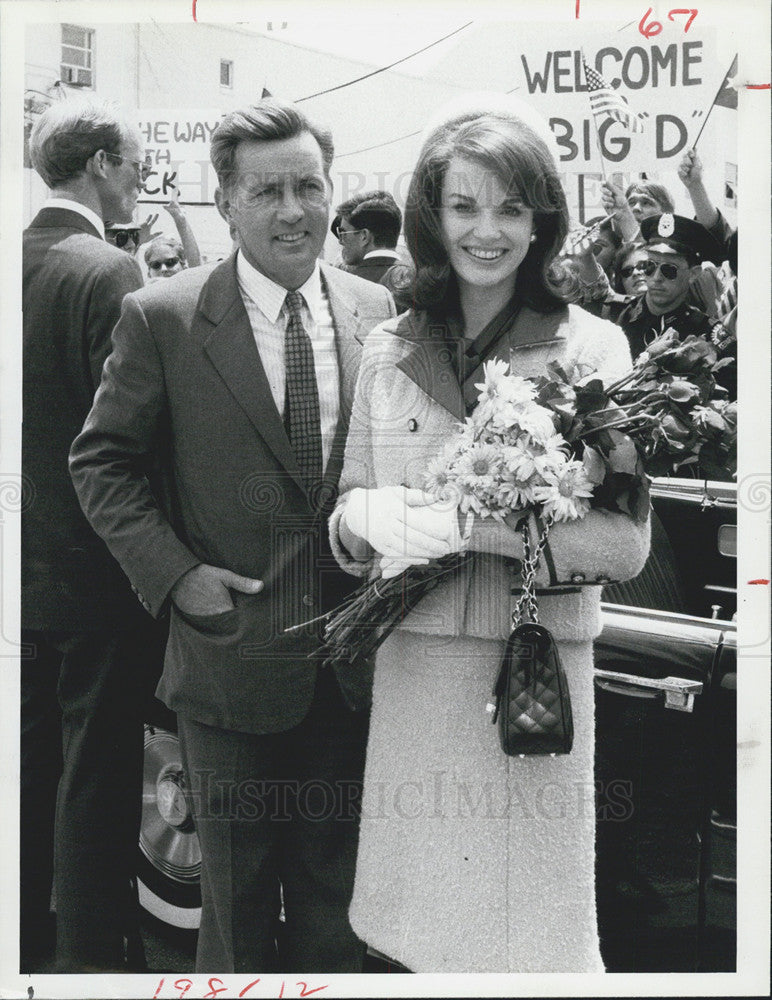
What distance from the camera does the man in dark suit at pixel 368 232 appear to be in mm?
3086

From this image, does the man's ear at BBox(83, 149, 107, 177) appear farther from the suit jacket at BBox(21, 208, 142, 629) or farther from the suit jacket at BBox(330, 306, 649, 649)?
the suit jacket at BBox(330, 306, 649, 649)

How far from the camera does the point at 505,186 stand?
2.86 m

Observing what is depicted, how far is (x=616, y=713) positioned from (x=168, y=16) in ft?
7.19

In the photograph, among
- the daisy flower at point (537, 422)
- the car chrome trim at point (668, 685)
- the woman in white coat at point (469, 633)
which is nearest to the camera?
the daisy flower at point (537, 422)

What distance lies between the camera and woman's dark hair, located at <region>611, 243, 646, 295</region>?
3.11 metres

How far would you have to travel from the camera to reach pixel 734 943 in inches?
125

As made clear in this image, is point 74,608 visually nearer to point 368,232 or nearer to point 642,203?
point 368,232

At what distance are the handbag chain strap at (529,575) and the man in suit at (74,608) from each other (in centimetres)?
108

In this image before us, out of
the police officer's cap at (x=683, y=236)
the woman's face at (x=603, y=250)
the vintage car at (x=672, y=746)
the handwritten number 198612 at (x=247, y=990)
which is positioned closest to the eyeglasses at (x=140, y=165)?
the woman's face at (x=603, y=250)

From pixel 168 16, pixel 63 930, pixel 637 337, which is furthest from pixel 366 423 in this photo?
pixel 63 930

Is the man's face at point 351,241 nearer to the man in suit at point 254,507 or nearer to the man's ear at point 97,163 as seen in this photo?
the man in suit at point 254,507

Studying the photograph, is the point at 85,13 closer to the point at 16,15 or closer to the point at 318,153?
the point at 16,15

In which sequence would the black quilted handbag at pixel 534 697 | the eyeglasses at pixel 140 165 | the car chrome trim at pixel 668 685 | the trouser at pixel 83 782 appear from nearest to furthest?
the black quilted handbag at pixel 534 697 < the car chrome trim at pixel 668 685 < the eyeglasses at pixel 140 165 < the trouser at pixel 83 782

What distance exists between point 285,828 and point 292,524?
32.6 inches
